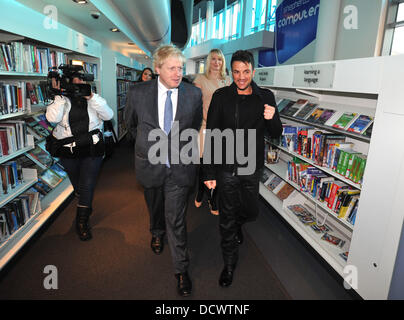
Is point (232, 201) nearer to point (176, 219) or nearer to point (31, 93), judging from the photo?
point (176, 219)

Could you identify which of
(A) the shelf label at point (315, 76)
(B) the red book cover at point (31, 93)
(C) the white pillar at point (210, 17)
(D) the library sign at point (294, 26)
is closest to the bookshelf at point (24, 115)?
(B) the red book cover at point (31, 93)

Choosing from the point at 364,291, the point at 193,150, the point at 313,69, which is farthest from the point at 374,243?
the point at 313,69

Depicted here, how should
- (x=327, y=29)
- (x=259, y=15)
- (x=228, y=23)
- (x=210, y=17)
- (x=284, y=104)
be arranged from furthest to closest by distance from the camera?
(x=210, y=17) → (x=228, y=23) → (x=259, y=15) → (x=327, y=29) → (x=284, y=104)

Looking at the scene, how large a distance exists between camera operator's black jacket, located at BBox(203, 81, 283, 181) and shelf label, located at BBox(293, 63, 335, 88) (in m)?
0.67

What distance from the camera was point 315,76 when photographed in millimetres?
2480

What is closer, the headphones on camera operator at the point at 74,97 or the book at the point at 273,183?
the headphones on camera operator at the point at 74,97

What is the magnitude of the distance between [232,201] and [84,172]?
149cm

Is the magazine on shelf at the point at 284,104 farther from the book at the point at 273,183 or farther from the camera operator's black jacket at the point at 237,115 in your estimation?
the camera operator's black jacket at the point at 237,115

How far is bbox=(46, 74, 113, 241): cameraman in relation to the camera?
2.40 metres

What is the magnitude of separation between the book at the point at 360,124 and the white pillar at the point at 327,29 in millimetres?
2221

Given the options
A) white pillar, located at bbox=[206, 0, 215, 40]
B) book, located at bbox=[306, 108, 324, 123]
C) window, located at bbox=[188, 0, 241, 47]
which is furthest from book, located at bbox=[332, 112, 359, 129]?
white pillar, located at bbox=[206, 0, 215, 40]

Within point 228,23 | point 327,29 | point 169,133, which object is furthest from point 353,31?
point 228,23

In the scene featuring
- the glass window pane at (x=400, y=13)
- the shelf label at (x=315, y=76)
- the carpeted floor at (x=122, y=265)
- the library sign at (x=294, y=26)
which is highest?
the library sign at (x=294, y=26)

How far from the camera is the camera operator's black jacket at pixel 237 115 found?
6.30 ft
